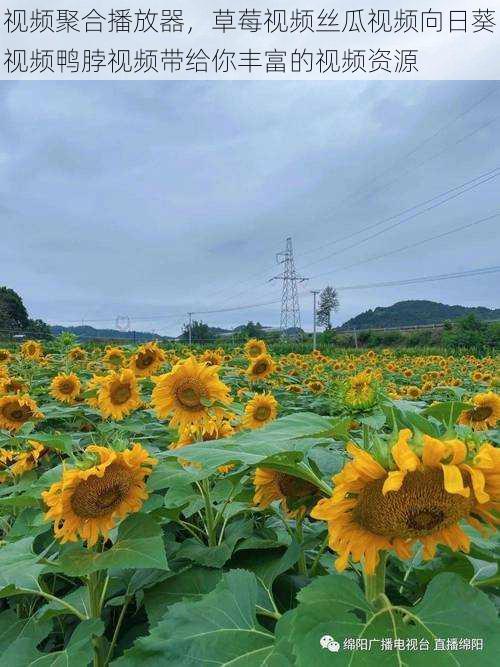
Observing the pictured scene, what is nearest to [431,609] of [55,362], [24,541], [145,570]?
[145,570]

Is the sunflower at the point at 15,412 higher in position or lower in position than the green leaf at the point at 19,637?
higher

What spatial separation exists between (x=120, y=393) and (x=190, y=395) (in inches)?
48.3

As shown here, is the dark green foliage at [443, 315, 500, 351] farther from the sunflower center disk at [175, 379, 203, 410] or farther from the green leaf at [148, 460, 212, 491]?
the green leaf at [148, 460, 212, 491]

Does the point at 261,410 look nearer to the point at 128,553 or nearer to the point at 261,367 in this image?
the point at 128,553

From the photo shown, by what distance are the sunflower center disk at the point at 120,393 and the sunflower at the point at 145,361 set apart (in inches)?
27.9

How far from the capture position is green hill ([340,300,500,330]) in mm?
66812

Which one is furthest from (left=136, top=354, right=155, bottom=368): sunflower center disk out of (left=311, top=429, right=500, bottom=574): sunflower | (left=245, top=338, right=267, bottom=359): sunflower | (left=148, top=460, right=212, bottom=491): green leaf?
(left=311, top=429, right=500, bottom=574): sunflower

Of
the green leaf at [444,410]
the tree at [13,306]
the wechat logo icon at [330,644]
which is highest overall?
the tree at [13,306]

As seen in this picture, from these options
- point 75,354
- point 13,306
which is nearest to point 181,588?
point 75,354

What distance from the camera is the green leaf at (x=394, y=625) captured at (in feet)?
2.72

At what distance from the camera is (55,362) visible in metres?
6.41

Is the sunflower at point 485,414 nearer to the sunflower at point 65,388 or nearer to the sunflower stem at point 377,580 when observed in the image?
the sunflower stem at point 377,580

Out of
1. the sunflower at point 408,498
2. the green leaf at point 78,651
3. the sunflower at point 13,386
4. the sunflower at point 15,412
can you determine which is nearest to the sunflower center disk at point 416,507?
the sunflower at point 408,498

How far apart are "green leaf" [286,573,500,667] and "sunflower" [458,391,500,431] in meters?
2.44
